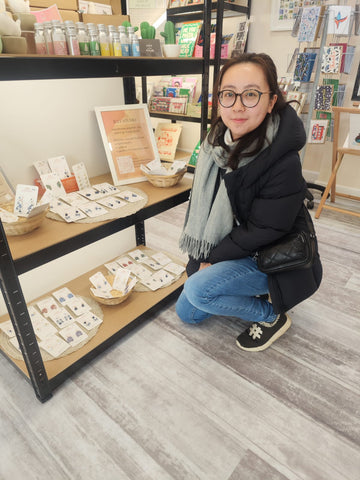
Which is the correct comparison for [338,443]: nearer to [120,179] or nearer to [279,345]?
[279,345]

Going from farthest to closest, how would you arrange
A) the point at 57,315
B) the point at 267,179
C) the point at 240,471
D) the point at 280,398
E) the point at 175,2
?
1. the point at 175,2
2. the point at 57,315
3. the point at 280,398
4. the point at 267,179
5. the point at 240,471

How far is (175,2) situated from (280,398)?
4042mm

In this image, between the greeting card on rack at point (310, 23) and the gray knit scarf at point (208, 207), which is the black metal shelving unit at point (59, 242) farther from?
the greeting card on rack at point (310, 23)

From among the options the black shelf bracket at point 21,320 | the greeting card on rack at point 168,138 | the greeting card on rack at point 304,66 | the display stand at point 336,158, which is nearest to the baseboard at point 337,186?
the display stand at point 336,158

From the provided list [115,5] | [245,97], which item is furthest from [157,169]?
[115,5]

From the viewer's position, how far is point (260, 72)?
1194 millimetres

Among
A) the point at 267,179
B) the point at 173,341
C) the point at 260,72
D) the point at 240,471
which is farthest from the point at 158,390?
the point at 260,72

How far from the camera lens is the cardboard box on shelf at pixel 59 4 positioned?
1445 mm

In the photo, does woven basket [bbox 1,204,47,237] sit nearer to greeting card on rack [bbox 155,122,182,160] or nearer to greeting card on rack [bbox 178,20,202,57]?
greeting card on rack [bbox 155,122,182,160]

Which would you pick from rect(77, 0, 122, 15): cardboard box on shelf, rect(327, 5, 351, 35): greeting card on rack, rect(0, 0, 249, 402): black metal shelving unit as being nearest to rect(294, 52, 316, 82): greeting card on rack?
rect(327, 5, 351, 35): greeting card on rack

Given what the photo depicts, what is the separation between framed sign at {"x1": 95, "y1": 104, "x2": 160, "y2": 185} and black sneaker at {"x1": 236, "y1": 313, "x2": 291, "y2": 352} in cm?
97

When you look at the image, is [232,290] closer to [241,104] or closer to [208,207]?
[208,207]

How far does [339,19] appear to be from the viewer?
269 cm

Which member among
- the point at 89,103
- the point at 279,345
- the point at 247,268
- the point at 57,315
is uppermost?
the point at 89,103
